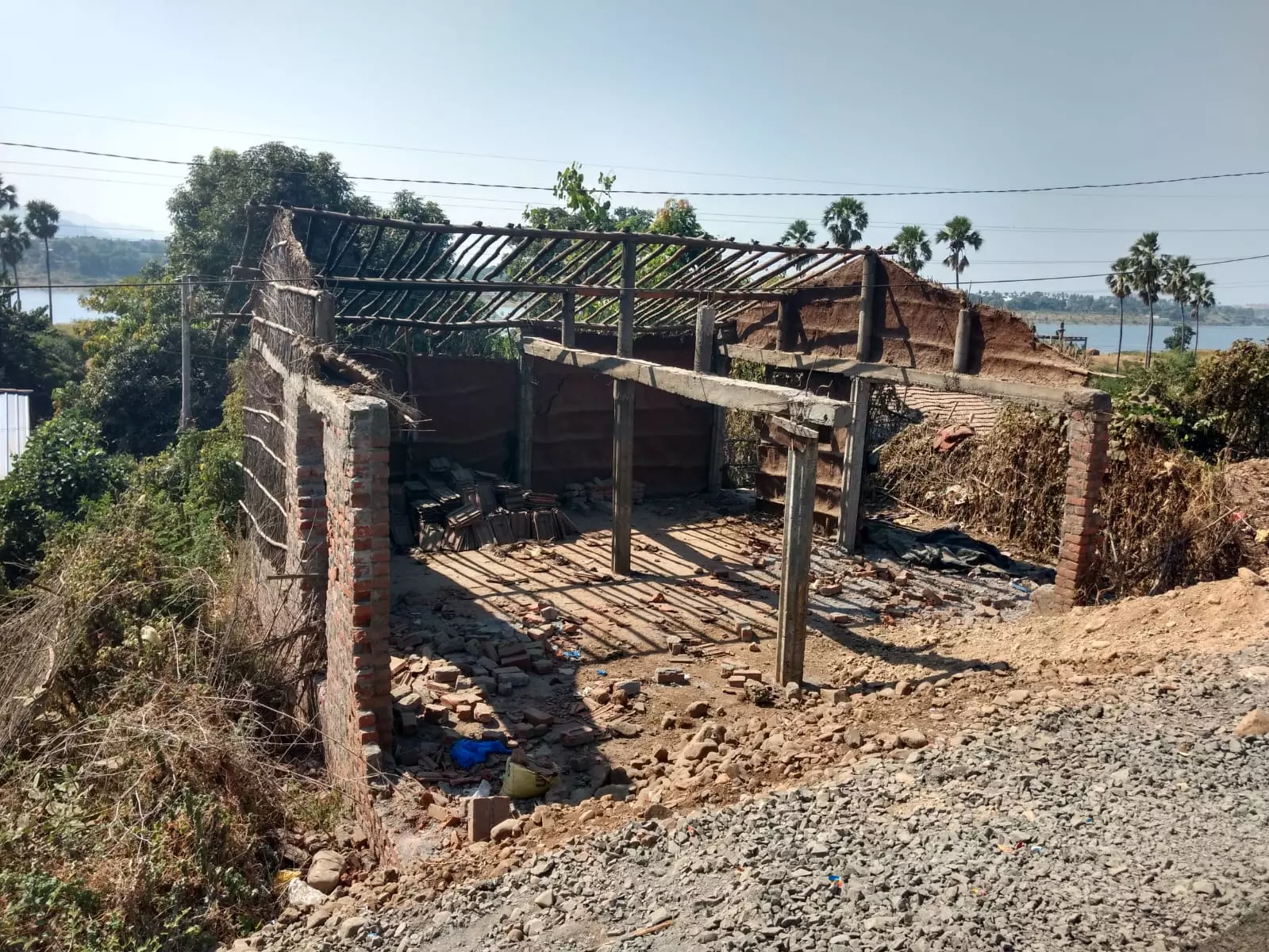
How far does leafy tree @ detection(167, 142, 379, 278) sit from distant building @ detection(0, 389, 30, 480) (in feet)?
15.9

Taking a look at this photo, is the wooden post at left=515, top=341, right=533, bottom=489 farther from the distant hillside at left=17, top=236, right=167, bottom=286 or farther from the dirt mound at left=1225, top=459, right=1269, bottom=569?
the distant hillside at left=17, top=236, right=167, bottom=286

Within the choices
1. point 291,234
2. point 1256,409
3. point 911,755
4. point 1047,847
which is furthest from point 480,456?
point 1256,409

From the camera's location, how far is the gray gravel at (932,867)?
3.79 m

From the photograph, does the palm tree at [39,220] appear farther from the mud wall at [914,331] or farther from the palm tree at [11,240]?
the mud wall at [914,331]

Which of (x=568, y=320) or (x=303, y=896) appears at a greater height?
(x=568, y=320)

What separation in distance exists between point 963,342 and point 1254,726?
238 inches

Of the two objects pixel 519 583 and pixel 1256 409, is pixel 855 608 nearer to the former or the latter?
pixel 519 583

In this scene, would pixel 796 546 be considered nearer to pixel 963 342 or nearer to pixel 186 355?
pixel 963 342

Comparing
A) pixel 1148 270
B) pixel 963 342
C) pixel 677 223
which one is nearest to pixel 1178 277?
pixel 1148 270

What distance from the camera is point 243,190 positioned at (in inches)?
809

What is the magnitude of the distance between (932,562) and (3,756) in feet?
33.2

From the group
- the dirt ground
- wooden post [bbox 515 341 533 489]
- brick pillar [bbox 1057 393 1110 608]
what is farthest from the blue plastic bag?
wooden post [bbox 515 341 533 489]

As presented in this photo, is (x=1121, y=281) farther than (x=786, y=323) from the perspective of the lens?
Yes

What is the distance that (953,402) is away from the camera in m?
19.9
